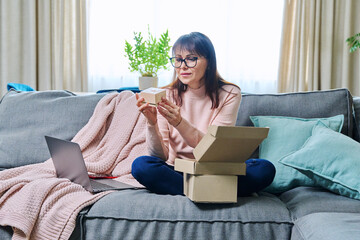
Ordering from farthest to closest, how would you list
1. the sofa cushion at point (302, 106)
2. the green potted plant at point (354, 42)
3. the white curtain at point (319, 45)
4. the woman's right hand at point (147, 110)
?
the white curtain at point (319, 45), the green potted plant at point (354, 42), the sofa cushion at point (302, 106), the woman's right hand at point (147, 110)

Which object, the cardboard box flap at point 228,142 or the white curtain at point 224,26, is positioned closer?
the cardboard box flap at point 228,142

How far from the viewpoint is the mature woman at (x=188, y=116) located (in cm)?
147

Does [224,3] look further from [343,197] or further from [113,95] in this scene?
[343,197]

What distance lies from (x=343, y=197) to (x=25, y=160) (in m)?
1.38

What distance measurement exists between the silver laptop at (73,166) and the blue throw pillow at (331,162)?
65 cm

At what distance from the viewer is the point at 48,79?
12.1ft

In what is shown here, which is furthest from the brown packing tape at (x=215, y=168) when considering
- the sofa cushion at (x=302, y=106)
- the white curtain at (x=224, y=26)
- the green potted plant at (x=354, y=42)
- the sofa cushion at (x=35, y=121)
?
the white curtain at (x=224, y=26)

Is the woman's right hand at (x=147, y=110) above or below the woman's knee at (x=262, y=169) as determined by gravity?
Answer: above

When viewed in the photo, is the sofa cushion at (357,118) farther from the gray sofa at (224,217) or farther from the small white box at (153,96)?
the small white box at (153,96)

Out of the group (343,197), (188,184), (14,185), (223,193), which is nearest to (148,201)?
(188,184)

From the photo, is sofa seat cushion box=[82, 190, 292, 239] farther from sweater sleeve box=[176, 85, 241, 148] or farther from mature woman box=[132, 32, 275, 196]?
sweater sleeve box=[176, 85, 241, 148]

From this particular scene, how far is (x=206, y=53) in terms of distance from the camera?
163 centimetres

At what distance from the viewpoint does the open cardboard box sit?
1.28 metres

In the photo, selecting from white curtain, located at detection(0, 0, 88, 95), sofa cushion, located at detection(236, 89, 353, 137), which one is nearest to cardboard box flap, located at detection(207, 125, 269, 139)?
sofa cushion, located at detection(236, 89, 353, 137)
